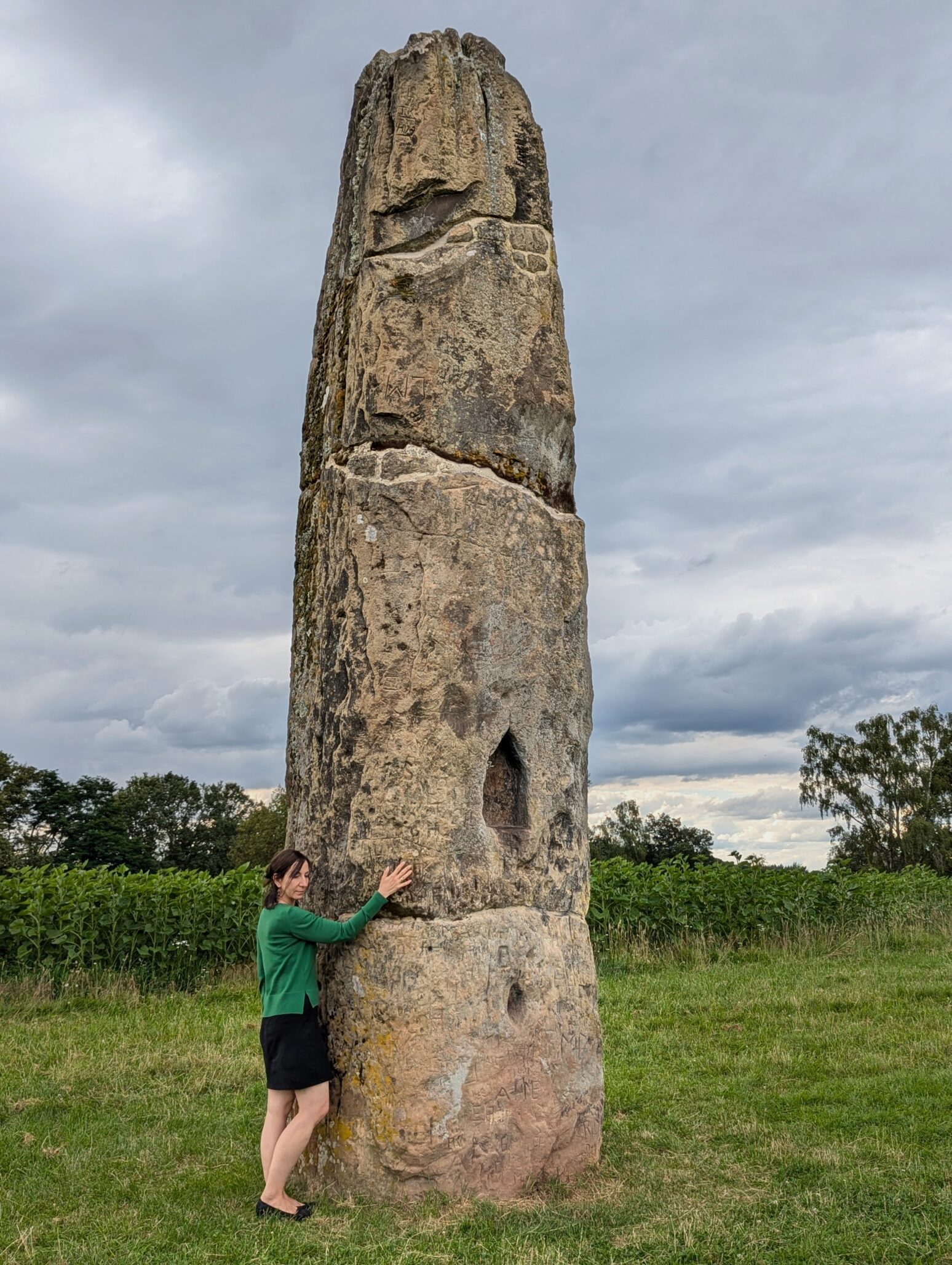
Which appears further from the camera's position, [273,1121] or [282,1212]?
[273,1121]

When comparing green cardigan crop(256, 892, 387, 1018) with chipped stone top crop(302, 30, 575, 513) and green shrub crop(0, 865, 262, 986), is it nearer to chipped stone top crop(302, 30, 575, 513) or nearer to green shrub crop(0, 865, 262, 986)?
chipped stone top crop(302, 30, 575, 513)

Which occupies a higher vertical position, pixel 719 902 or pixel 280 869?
pixel 280 869

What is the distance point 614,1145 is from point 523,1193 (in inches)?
44.5

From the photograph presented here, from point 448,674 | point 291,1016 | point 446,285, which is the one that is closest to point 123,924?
point 291,1016

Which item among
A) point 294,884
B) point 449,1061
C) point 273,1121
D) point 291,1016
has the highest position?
point 294,884

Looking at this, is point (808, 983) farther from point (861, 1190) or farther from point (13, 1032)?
point (13, 1032)

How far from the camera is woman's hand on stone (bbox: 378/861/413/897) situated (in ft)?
19.4

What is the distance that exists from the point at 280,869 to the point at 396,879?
0.65 metres

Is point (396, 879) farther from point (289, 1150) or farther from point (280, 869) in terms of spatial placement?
point (289, 1150)

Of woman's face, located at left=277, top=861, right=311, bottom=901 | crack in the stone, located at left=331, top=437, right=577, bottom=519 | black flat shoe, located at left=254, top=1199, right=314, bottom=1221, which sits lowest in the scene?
black flat shoe, located at left=254, top=1199, right=314, bottom=1221

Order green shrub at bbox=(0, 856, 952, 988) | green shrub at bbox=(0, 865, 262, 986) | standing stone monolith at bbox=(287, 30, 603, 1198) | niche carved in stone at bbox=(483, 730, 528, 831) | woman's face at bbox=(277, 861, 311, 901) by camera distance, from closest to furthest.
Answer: standing stone monolith at bbox=(287, 30, 603, 1198) → woman's face at bbox=(277, 861, 311, 901) → niche carved in stone at bbox=(483, 730, 528, 831) → green shrub at bbox=(0, 865, 262, 986) → green shrub at bbox=(0, 856, 952, 988)

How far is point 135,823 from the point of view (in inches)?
1709

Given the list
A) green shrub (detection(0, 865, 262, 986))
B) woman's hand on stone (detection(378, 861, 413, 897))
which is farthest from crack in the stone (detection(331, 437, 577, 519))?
green shrub (detection(0, 865, 262, 986))

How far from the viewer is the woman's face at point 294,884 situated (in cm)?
609
